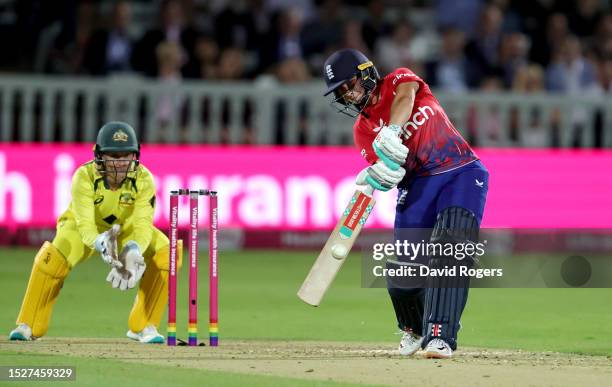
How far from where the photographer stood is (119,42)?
18.1 meters

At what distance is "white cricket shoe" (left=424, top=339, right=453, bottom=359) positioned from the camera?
885cm

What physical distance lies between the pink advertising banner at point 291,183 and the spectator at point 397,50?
1.73 metres

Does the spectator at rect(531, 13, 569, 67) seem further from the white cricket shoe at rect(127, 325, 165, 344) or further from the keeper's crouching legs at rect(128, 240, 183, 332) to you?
the white cricket shoe at rect(127, 325, 165, 344)

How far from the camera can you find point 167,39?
18250 millimetres

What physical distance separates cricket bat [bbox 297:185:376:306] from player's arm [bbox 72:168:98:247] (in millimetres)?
1638

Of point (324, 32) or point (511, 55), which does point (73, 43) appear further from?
point (511, 55)

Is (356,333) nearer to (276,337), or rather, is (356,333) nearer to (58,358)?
(276,337)

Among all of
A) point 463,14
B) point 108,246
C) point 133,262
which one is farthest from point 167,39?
point 133,262

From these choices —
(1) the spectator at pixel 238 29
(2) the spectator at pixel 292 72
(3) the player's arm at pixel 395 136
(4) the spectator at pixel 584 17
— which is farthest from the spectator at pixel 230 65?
(3) the player's arm at pixel 395 136

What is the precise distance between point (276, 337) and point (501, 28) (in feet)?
35.0

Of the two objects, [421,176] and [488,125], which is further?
[488,125]

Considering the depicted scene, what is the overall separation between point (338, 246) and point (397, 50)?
1029cm

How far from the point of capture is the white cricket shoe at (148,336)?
32.1ft

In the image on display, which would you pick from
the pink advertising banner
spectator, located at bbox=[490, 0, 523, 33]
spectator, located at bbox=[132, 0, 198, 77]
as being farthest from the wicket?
spectator, located at bbox=[490, 0, 523, 33]
